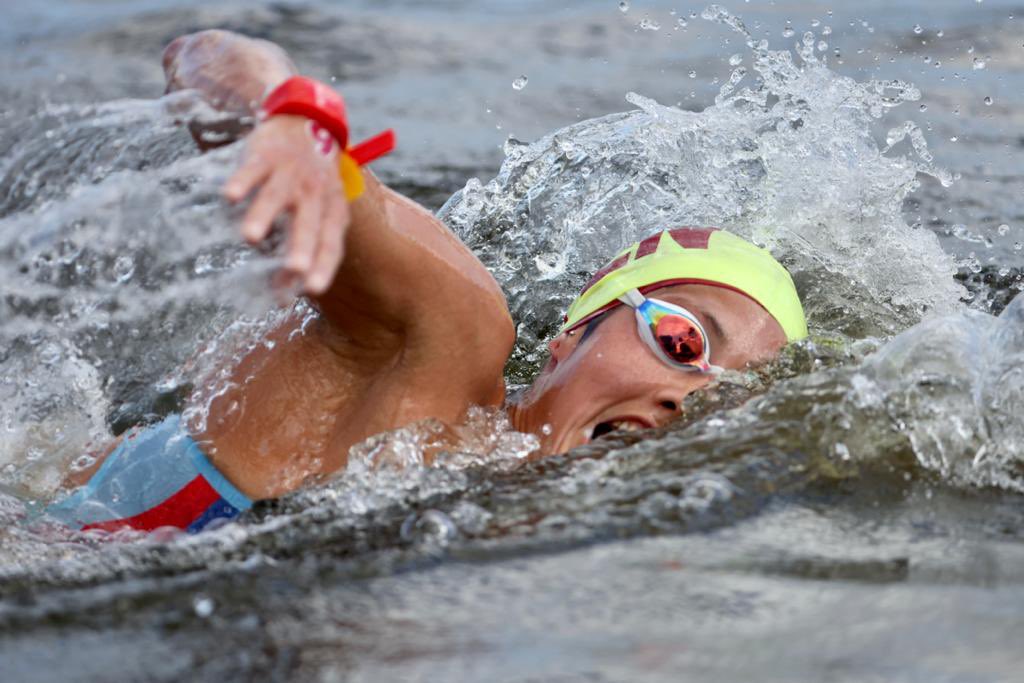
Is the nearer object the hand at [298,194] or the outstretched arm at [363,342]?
the hand at [298,194]

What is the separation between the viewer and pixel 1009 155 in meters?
7.46

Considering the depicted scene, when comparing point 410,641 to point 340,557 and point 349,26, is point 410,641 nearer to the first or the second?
point 340,557

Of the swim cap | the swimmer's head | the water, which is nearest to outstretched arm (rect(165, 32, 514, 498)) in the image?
the water

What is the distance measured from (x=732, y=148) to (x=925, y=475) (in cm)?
273

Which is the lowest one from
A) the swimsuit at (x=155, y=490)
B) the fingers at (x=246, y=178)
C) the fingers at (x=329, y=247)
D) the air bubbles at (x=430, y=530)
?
the swimsuit at (x=155, y=490)

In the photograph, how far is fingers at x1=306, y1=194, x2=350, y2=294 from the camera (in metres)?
2.27

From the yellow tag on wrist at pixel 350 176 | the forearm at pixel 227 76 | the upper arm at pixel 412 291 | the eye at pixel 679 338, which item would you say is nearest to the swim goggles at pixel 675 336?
the eye at pixel 679 338

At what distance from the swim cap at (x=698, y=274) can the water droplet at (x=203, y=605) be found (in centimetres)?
172

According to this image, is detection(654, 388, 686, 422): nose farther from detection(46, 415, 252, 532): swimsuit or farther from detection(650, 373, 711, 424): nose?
detection(46, 415, 252, 532): swimsuit

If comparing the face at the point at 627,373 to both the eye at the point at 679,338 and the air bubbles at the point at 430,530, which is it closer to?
the eye at the point at 679,338

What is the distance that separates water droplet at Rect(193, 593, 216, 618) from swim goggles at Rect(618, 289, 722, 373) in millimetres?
1531

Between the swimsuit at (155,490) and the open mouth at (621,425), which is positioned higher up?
the open mouth at (621,425)

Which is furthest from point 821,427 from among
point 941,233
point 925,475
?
point 941,233

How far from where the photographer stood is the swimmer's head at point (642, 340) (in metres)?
3.57
